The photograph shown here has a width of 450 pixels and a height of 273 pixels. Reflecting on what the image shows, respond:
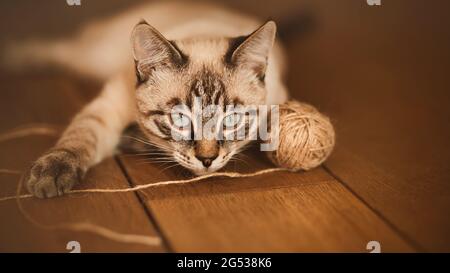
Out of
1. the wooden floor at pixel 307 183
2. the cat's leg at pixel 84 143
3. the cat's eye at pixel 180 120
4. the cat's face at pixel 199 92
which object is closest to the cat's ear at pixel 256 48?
the cat's face at pixel 199 92

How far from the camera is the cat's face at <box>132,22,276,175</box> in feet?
5.79

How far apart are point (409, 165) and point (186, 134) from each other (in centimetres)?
91

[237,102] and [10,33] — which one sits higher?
[10,33]

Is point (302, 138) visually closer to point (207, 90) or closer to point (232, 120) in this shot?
point (232, 120)

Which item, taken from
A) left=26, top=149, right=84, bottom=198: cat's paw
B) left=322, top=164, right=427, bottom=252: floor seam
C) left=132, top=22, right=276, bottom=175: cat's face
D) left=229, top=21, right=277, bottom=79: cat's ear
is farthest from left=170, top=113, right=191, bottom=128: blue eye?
left=322, top=164, right=427, bottom=252: floor seam

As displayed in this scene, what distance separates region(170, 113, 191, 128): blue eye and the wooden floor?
0.75 ft

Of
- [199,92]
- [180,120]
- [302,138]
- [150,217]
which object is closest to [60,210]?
[150,217]

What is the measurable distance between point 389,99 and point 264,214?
1.28 m

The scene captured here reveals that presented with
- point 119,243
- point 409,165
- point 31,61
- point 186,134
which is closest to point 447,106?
point 409,165

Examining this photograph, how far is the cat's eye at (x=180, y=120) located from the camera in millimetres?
1784

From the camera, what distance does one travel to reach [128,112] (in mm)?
2156

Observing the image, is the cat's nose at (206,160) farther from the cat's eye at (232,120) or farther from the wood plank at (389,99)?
the wood plank at (389,99)

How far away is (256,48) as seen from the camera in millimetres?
1824
